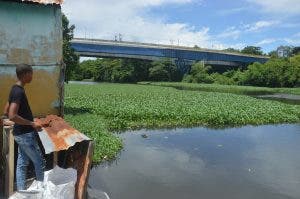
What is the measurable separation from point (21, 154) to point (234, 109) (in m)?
21.0

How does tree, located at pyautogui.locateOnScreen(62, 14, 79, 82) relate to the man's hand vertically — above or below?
above

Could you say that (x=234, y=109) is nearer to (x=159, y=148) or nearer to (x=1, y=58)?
(x=159, y=148)

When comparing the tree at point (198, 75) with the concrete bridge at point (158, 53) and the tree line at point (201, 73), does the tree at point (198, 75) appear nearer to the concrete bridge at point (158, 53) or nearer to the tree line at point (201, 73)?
the tree line at point (201, 73)

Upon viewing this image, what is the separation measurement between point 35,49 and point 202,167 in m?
6.70

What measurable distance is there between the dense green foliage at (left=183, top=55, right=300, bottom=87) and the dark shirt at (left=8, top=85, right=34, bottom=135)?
71654 millimetres

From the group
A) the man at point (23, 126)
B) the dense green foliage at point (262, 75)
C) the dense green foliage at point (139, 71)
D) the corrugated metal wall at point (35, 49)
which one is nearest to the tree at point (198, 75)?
the dense green foliage at point (262, 75)

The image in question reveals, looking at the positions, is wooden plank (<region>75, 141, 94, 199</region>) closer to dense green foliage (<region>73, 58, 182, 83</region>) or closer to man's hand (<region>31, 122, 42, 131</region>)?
man's hand (<region>31, 122, 42, 131</region>)

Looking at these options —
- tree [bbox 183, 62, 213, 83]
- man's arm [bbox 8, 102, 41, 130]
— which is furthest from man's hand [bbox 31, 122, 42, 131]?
tree [bbox 183, 62, 213, 83]

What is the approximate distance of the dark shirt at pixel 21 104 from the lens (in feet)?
20.1

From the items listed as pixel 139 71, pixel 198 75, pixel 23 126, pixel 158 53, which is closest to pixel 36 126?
pixel 23 126

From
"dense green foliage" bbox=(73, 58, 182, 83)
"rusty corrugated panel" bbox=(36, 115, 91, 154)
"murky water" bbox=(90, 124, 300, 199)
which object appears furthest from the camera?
"dense green foliage" bbox=(73, 58, 182, 83)

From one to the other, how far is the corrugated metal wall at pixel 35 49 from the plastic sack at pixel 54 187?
232cm

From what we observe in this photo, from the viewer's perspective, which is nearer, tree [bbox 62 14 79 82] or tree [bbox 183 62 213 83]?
tree [bbox 62 14 79 82]

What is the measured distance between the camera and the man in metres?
6.12
